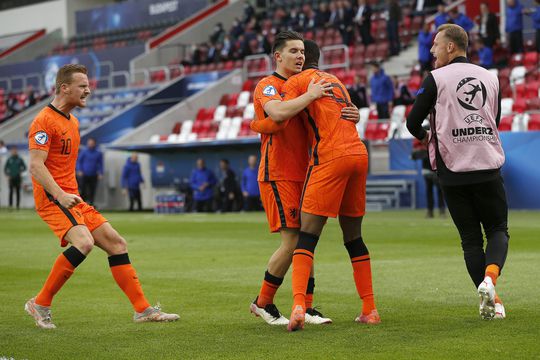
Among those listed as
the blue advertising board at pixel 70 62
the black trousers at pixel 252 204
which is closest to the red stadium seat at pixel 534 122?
the black trousers at pixel 252 204

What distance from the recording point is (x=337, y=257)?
13656 mm

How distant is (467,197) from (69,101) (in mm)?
3083

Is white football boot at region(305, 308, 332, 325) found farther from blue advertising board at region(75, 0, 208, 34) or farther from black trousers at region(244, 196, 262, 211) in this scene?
blue advertising board at region(75, 0, 208, 34)

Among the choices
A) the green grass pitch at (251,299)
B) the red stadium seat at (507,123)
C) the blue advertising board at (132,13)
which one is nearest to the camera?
the green grass pitch at (251,299)

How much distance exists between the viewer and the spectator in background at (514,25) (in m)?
28.1

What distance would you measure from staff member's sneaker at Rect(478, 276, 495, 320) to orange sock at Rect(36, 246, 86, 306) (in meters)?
2.93

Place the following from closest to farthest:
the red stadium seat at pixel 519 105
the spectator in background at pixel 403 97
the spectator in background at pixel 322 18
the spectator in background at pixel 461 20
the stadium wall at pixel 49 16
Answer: the red stadium seat at pixel 519 105 < the spectator in background at pixel 461 20 < the spectator in background at pixel 403 97 < the spectator in background at pixel 322 18 < the stadium wall at pixel 49 16

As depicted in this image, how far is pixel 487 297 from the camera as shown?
7301mm

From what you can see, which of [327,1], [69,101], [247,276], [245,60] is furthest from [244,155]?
[69,101]

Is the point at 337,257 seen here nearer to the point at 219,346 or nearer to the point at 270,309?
the point at 270,309

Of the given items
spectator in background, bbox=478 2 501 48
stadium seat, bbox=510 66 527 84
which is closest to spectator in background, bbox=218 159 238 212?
spectator in background, bbox=478 2 501 48

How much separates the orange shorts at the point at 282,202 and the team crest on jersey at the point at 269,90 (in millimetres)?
632

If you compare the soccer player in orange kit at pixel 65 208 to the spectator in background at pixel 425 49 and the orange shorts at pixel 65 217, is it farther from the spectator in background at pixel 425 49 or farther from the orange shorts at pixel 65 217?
the spectator in background at pixel 425 49

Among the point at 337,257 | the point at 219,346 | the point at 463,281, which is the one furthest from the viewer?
the point at 337,257
